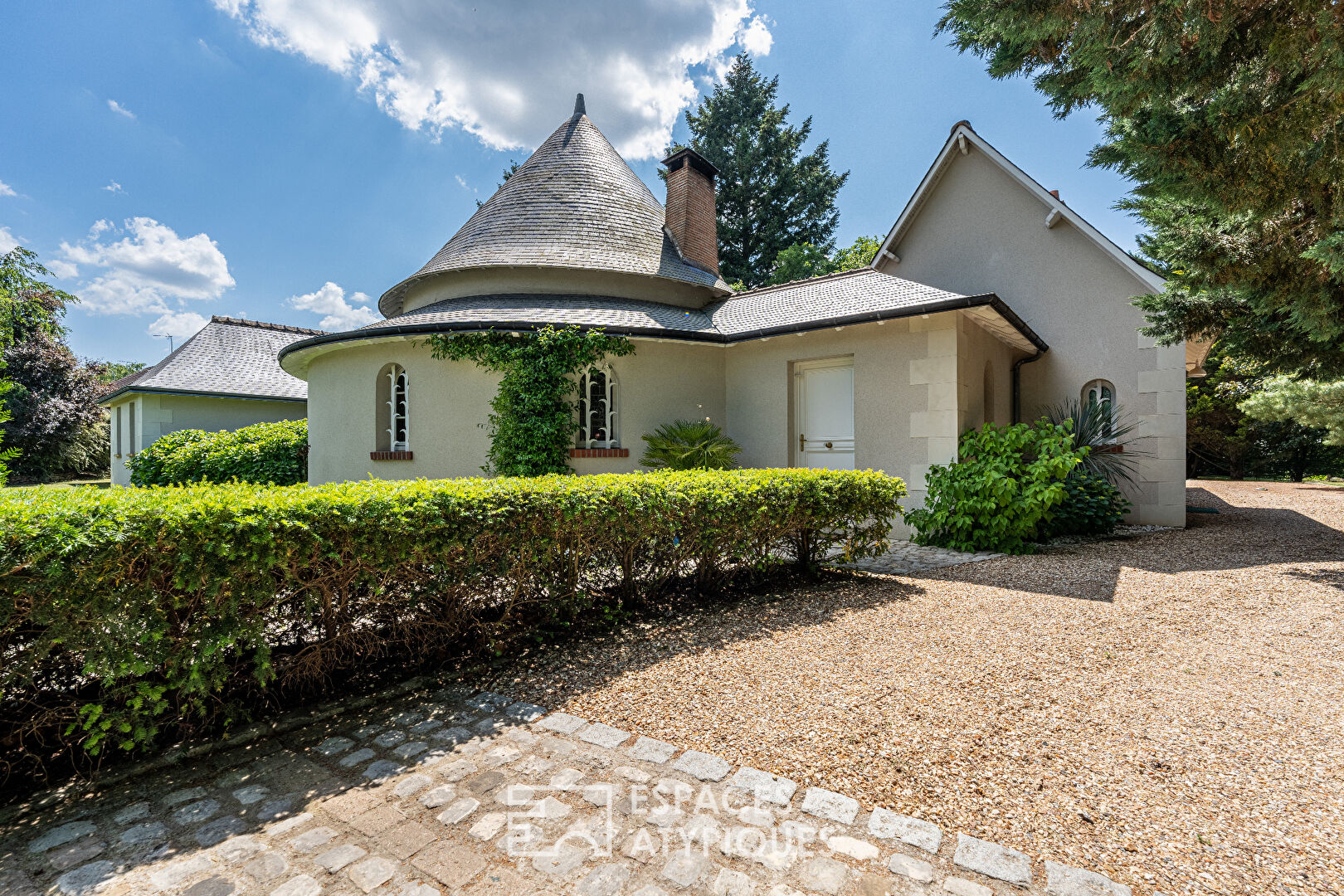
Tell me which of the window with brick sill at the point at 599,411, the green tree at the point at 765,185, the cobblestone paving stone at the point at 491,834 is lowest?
the cobblestone paving stone at the point at 491,834

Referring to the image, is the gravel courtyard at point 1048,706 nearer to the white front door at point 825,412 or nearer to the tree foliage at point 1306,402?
the white front door at point 825,412

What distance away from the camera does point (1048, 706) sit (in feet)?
10.7

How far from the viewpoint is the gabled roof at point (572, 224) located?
11.9m

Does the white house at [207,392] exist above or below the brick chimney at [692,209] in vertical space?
below

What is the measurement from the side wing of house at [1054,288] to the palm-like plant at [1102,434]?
0.16 meters

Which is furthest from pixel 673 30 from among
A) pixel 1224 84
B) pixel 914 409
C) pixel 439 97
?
pixel 1224 84

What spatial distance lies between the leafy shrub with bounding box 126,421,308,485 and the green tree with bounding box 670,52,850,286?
21773mm

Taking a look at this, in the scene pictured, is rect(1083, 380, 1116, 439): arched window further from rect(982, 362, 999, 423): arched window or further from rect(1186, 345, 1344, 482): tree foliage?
rect(1186, 345, 1344, 482): tree foliage

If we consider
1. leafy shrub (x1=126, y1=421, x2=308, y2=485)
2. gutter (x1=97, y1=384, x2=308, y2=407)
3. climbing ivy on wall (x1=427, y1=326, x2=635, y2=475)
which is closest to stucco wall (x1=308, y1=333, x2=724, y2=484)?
climbing ivy on wall (x1=427, y1=326, x2=635, y2=475)

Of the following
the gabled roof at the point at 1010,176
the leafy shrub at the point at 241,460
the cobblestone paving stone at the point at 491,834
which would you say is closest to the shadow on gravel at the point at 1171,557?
the gabled roof at the point at 1010,176

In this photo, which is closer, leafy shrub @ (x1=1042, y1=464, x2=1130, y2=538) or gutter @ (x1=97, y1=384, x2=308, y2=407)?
leafy shrub @ (x1=1042, y1=464, x2=1130, y2=538)

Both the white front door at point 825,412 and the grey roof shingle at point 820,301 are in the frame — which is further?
the white front door at point 825,412

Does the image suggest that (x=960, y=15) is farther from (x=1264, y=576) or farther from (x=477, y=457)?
(x=477, y=457)

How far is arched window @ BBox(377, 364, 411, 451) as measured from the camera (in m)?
10.5
